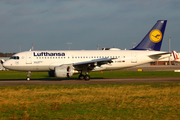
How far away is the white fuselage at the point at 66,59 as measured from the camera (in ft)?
97.9

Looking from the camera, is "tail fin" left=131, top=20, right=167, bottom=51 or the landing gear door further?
"tail fin" left=131, top=20, right=167, bottom=51

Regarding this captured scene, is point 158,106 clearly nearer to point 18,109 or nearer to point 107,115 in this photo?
point 107,115

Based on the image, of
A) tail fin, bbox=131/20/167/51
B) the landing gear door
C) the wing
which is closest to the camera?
the wing

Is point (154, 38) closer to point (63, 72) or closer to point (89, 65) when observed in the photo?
point (89, 65)

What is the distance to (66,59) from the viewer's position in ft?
99.5

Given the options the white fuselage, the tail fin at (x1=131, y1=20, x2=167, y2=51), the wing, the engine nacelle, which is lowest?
the engine nacelle

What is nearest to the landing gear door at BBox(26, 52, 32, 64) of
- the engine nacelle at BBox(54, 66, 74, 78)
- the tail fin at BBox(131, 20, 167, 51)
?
the engine nacelle at BBox(54, 66, 74, 78)

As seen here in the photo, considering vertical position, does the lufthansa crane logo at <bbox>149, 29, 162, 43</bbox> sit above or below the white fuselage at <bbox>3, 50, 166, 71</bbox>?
above

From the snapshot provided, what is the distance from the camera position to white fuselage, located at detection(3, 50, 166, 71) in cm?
2983

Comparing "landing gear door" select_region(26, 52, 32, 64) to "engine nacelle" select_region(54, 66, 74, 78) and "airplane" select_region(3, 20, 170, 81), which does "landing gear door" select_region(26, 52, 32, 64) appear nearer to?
"airplane" select_region(3, 20, 170, 81)

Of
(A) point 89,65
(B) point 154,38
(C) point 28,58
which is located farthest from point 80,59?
(B) point 154,38

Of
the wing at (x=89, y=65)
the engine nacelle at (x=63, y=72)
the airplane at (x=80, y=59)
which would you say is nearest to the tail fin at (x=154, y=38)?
the airplane at (x=80, y=59)

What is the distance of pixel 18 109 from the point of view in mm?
11492

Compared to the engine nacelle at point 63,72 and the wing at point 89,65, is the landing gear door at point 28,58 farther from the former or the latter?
the wing at point 89,65
